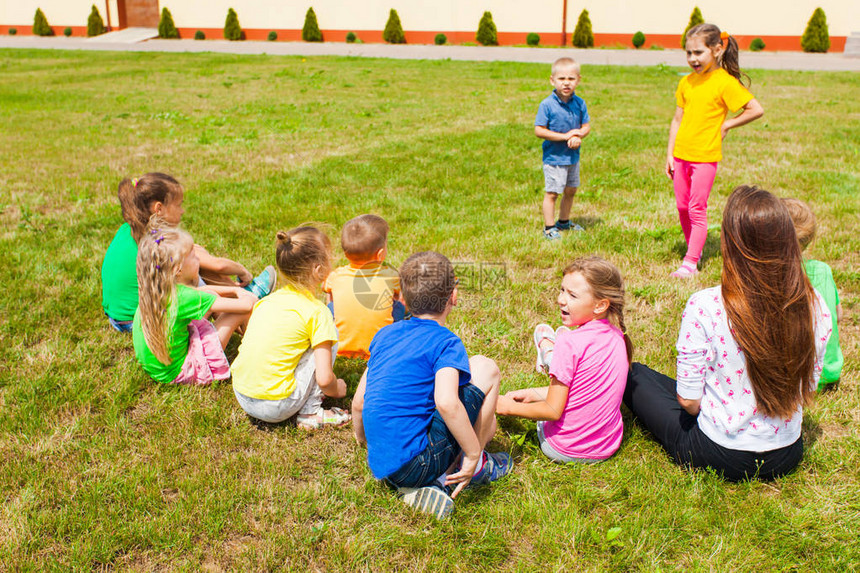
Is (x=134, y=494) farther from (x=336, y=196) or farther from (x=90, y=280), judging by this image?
(x=336, y=196)

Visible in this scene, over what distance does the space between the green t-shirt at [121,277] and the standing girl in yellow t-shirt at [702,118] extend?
427cm

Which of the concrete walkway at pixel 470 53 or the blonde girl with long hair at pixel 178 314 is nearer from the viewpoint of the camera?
the blonde girl with long hair at pixel 178 314

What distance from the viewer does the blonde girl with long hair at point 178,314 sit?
352cm

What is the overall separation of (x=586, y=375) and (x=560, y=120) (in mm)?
3530

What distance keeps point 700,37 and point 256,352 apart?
4.12m

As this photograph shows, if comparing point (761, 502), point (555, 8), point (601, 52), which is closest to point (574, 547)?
point (761, 502)

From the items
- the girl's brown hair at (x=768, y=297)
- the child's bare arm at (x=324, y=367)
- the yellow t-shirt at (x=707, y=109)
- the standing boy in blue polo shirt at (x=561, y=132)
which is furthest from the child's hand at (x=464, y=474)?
the standing boy in blue polo shirt at (x=561, y=132)

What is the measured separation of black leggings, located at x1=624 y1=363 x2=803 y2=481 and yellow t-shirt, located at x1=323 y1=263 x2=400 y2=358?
1583 millimetres

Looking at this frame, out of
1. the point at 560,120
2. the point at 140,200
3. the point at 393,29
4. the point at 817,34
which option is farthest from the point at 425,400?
the point at 393,29

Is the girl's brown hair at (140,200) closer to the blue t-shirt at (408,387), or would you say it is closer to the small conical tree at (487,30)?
the blue t-shirt at (408,387)

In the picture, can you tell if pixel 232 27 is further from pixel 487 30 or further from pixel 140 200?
pixel 140 200

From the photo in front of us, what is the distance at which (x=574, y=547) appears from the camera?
2615 mm

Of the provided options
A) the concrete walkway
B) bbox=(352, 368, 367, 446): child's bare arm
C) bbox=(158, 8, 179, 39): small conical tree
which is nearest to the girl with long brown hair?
bbox=(352, 368, 367, 446): child's bare arm

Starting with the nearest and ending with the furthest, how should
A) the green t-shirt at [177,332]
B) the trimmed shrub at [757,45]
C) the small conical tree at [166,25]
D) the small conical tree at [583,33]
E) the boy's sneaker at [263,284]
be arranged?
the green t-shirt at [177,332] < the boy's sneaker at [263,284] < the trimmed shrub at [757,45] < the small conical tree at [583,33] < the small conical tree at [166,25]
